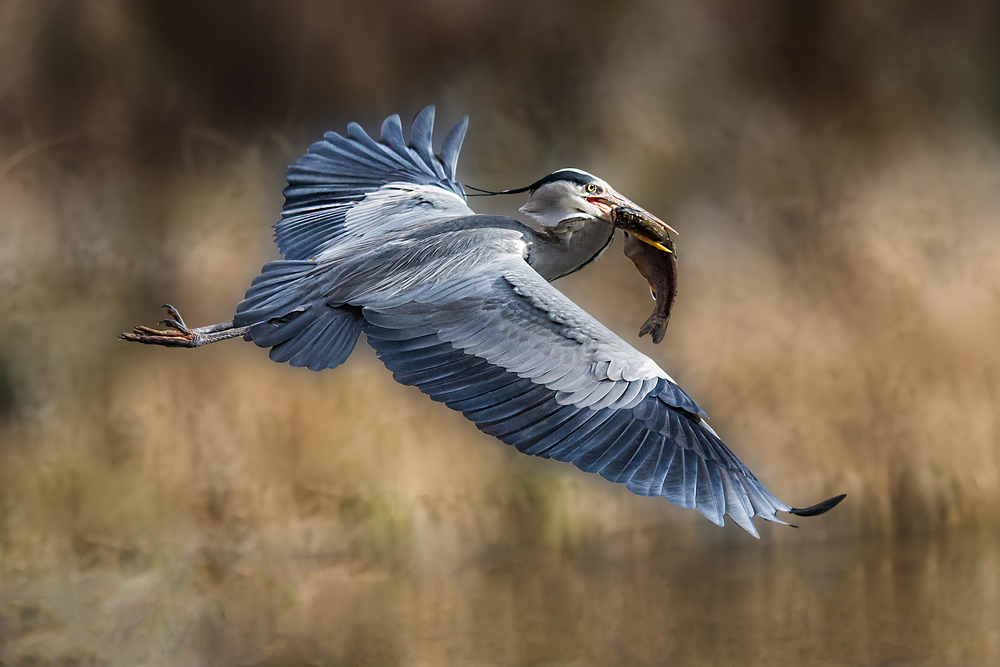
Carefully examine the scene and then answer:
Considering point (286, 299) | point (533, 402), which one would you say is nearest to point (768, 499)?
point (533, 402)

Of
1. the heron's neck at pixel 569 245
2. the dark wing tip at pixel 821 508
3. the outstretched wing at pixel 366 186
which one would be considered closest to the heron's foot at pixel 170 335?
the outstretched wing at pixel 366 186

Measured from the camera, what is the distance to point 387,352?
2.08m

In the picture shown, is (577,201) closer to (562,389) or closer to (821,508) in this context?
(562,389)

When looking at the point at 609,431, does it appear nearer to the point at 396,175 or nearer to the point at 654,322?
the point at 654,322

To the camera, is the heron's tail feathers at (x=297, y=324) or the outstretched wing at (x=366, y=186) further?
the outstretched wing at (x=366, y=186)

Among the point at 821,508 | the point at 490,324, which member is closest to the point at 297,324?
the point at 490,324

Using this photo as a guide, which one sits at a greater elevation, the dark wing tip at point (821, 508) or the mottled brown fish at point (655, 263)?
the mottled brown fish at point (655, 263)

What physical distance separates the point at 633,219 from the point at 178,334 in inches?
46.2

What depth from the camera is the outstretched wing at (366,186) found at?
2.70 m

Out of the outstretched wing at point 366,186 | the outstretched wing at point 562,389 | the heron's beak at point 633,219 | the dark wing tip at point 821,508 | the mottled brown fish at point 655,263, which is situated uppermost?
the outstretched wing at point 366,186

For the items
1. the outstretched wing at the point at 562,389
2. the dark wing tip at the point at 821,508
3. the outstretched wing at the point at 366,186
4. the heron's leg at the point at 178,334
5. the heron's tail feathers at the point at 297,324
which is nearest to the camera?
the dark wing tip at the point at 821,508

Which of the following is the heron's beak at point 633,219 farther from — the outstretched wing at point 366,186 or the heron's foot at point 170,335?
the heron's foot at point 170,335

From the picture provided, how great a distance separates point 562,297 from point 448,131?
1.24 m

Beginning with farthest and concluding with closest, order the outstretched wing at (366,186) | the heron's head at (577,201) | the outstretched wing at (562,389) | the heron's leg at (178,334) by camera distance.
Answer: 1. the outstretched wing at (366,186)
2. the heron's head at (577,201)
3. the heron's leg at (178,334)
4. the outstretched wing at (562,389)
